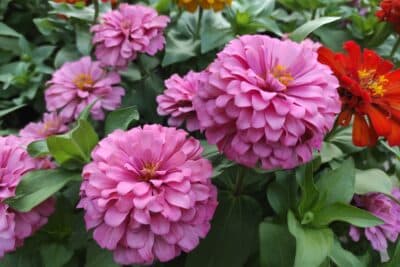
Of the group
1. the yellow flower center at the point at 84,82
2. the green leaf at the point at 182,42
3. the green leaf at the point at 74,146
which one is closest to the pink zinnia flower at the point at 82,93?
the yellow flower center at the point at 84,82

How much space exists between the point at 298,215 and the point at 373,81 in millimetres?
236

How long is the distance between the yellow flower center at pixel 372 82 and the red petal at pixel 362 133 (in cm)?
5

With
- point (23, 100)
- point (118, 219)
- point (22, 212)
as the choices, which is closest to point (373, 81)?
point (118, 219)

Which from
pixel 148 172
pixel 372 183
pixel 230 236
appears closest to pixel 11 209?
pixel 148 172

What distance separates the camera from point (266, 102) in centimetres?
56

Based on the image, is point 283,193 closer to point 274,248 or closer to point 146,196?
point 274,248

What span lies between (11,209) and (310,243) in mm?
392

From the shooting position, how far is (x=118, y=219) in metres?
0.55

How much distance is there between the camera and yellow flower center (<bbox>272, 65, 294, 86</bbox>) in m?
0.60

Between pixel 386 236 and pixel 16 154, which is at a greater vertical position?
pixel 16 154

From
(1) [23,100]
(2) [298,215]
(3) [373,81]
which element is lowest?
(1) [23,100]

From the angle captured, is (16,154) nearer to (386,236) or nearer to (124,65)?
(124,65)

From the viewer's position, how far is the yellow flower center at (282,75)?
1.97ft

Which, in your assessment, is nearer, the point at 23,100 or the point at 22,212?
the point at 22,212
